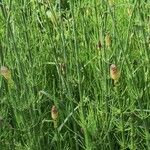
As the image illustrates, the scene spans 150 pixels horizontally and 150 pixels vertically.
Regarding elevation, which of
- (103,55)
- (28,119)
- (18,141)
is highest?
(103,55)

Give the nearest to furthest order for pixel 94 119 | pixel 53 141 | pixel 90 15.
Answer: pixel 94 119 → pixel 53 141 → pixel 90 15

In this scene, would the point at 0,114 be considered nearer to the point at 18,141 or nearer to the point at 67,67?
the point at 18,141

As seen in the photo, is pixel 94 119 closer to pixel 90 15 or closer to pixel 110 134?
pixel 110 134

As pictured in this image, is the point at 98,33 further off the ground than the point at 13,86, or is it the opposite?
the point at 98,33

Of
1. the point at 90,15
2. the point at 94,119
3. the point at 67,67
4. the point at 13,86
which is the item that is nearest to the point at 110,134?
the point at 94,119

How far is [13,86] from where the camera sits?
5.38 ft

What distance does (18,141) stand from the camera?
1702 mm

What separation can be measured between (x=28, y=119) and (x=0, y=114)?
0.11m

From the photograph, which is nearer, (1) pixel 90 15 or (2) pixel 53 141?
(2) pixel 53 141

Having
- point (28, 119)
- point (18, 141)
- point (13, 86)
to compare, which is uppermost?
point (13, 86)

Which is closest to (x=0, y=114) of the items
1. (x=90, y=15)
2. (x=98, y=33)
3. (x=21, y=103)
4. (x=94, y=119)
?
(x=21, y=103)

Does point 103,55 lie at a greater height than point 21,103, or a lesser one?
greater

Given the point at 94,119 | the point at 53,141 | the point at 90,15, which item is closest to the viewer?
the point at 94,119

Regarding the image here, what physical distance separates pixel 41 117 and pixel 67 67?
0.71ft
